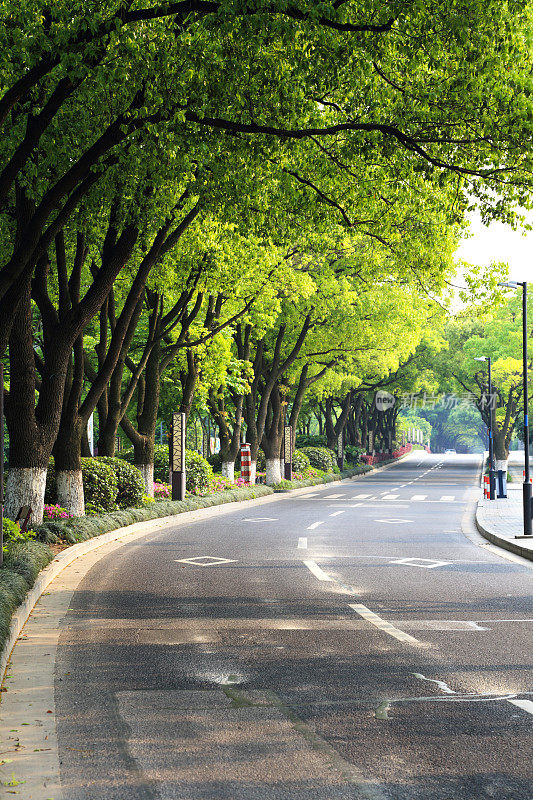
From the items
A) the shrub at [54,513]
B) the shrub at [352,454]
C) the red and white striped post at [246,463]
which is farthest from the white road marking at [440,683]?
the shrub at [352,454]

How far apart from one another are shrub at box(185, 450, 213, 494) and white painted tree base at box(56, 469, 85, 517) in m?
12.7

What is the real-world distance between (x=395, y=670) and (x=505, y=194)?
25.2 feet

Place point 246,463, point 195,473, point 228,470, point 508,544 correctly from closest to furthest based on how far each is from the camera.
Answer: point 508,544, point 195,473, point 228,470, point 246,463

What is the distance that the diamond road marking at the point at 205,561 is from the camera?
14641 millimetres

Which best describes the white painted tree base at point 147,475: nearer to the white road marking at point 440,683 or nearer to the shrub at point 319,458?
the white road marking at point 440,683

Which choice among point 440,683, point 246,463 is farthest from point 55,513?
point 246,463

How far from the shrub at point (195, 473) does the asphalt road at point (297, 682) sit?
57.9ft

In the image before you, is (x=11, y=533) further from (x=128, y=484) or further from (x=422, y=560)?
(x=128, y=484)

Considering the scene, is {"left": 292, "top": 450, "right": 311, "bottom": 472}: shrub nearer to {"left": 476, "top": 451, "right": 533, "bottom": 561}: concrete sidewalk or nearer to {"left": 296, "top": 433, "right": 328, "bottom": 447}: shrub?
{"left": 296, "top": 433, "right": 328, "bottom": 447}: shrub

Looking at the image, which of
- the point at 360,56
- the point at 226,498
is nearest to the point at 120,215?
the point at 360,56

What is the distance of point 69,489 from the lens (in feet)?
62.9

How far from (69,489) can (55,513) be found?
819 millimetres

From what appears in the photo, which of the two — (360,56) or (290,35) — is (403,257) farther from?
(290,35)

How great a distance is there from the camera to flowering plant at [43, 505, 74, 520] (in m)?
18.3
